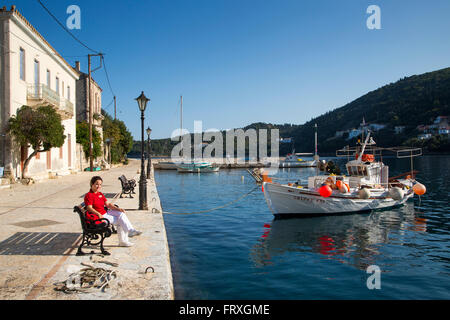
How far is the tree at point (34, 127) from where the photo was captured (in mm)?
18500

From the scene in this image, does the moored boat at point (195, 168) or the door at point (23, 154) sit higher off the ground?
the door at point (23, 154)

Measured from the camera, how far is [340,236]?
12281 mm

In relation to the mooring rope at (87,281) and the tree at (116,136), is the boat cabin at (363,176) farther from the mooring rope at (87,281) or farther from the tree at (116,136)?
the tree at (116,136)

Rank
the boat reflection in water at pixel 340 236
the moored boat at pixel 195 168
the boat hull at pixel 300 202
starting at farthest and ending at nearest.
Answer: the moored boat at pixel 195 168 → the boat hull at pixel 300 202 → the boat reflection in water at pixel 340 236

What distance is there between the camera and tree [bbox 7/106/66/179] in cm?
1850

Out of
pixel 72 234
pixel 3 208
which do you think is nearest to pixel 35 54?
Answer: pixel 3 208

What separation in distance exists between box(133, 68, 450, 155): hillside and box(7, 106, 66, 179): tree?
103846 millimetres

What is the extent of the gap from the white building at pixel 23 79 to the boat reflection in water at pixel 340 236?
15.2m

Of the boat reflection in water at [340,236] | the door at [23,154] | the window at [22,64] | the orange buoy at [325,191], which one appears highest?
the window at [22,64]

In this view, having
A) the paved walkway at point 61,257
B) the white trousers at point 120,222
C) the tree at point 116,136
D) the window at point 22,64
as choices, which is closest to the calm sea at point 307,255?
the paved walkway at point 61,257

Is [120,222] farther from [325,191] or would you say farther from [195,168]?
[195,168]

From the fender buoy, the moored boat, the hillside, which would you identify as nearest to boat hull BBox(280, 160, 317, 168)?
the moored boat

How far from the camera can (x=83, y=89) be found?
43750 mm

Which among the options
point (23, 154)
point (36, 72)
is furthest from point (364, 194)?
point (36, 72)
